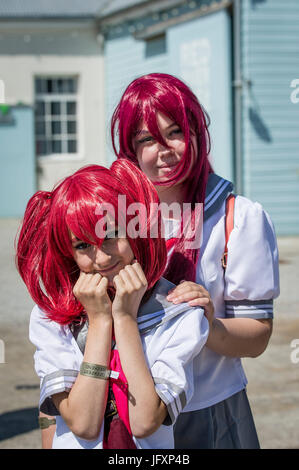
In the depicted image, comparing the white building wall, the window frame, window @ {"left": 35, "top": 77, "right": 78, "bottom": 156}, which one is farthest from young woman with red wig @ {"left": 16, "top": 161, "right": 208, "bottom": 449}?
window @ {"left": 35, "top": 77, "right": 78, "bottom": 156}

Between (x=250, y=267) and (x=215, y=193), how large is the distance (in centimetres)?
21

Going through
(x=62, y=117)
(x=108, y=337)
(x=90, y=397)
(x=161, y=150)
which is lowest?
(x=90, y=397)

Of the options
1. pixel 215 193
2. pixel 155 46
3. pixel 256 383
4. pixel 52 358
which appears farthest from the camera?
pixel 155 46

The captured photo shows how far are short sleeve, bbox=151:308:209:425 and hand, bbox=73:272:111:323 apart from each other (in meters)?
0.13

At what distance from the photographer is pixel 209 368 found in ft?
5.45

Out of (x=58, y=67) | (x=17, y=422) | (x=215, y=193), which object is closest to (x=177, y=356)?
(x=215, y=193)

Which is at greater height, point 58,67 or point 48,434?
point 58,67

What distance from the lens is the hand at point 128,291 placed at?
4.45ft

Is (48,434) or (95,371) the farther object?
(48,434)

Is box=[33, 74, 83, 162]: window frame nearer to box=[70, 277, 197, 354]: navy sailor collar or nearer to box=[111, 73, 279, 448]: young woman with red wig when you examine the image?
box=[111, 73, 279, 448]: young woman with red wig

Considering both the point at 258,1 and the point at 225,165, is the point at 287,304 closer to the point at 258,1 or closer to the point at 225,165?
the point at 225,165

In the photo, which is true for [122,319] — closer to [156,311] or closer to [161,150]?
[156,311]

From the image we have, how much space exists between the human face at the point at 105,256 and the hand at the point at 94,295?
1.2 inches

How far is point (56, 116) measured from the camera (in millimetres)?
15797
